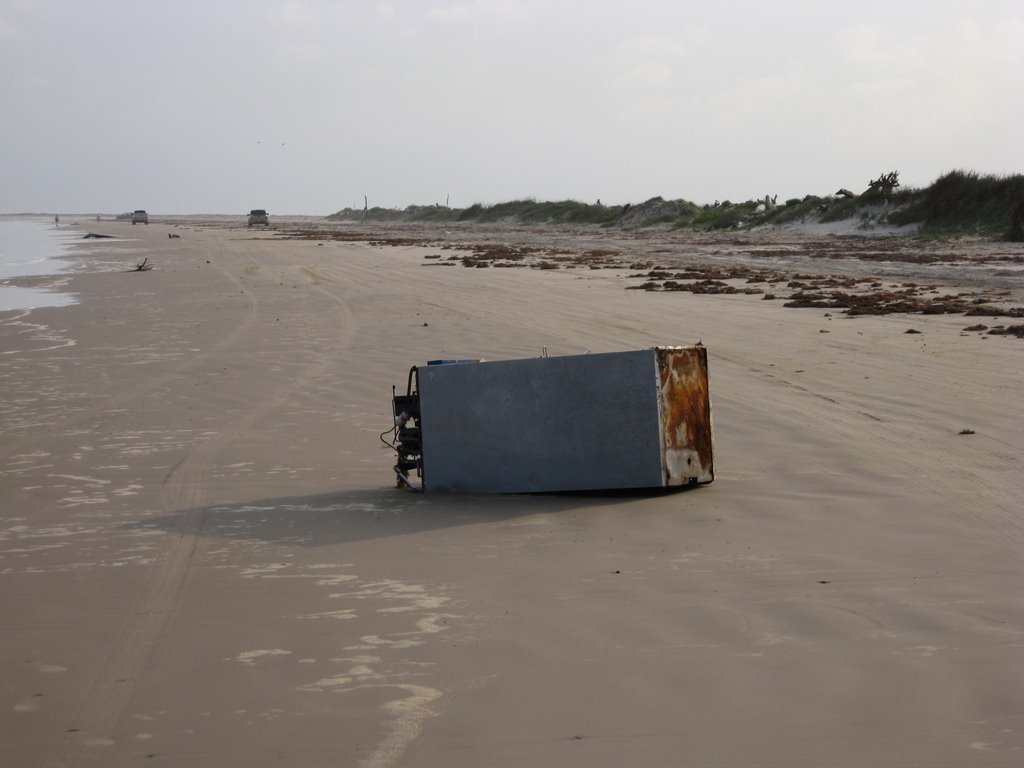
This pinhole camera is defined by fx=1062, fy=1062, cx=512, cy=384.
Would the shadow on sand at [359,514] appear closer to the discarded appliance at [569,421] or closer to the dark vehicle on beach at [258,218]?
the discarded appliance at [569,421]

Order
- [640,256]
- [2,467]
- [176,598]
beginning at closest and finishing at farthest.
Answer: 1. [176,598]
2. [2,467]
3. [640,256]

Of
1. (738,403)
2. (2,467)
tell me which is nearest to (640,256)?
(738,403)

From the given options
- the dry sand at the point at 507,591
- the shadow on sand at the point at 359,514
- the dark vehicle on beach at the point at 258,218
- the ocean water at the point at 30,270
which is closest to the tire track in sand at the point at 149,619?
the dry sand at the point at 507,591

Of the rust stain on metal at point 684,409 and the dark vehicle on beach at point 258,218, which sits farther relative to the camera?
the dark vehicle on beach at point 258,218

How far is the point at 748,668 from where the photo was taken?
3.43 metres

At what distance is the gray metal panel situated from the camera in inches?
213

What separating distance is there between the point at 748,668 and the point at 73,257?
1345 inches

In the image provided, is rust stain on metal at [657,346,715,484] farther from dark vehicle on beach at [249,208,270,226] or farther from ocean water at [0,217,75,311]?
dark vehicle on beach at [249,208,270,226]

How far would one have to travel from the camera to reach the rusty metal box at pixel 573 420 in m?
5.39

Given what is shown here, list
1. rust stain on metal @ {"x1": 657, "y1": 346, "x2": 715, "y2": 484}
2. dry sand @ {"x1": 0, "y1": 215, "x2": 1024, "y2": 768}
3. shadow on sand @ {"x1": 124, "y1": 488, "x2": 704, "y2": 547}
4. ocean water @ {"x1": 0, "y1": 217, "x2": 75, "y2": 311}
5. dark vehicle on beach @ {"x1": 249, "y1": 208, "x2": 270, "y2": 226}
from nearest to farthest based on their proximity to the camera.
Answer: dry sand @ {"x1": 0, "y1": 215, "x2": 1024, "y2": 768}, shadow on sand @ {"x1": 124, "y1": 488, "x2": 704, "y2": 547}, rust stain on metal @ {"x1": 657, "y1": 346, "x2": 715, "y2": 484}, ocean water @ {"x1": 0, "y1": 217, "x2": 75, "y2": 311}, dark vehicle on beach @ {"x1": 249, "y1": 208, "x2": 270, "y2": 226}

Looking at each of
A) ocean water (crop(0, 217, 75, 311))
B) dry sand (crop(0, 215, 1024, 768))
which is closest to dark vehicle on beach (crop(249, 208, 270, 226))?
ocean water (crop(0, 217, 75, 311))

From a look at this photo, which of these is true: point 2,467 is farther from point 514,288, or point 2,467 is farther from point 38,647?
point 514,288

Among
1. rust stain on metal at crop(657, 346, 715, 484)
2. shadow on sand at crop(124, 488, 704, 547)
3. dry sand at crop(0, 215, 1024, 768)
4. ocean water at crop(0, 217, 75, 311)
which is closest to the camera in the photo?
dry sand at crop(0, 215, 1024, 768)

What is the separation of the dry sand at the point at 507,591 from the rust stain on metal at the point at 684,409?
→ 197 mm
